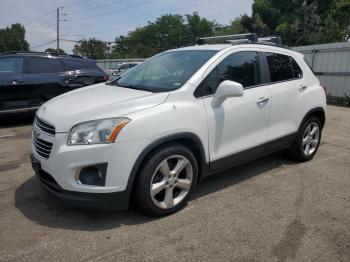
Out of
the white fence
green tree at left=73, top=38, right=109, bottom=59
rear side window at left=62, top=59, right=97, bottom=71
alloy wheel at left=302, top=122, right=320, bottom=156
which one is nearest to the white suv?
alloy wheel at left=302, top=122, right=320, bottom=156

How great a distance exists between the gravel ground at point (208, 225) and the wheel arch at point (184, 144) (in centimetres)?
40

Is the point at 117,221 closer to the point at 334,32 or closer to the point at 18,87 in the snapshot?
the point at 18,87

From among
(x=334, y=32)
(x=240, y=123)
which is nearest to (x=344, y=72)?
(x=240, y=123)

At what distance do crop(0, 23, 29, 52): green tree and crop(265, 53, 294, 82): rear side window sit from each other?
89.2 meters

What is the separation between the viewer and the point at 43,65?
7973 mm

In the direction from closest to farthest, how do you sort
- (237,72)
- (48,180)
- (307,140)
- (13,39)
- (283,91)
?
(48,180), (237,72), (283,91), (307,140), (13,39)

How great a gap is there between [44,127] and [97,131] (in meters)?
0.66

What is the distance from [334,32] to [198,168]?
97.5 feet

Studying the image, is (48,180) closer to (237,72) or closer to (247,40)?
(237,72)

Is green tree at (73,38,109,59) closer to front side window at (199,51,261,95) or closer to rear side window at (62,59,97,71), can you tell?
rear side window at (62,59,97,71)

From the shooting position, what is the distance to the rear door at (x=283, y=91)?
445cm

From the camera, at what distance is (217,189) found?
4.18m

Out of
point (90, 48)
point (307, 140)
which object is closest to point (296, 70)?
point (307, 140)

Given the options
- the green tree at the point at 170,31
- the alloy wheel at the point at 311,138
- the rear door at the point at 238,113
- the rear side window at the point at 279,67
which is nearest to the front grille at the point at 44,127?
the rear door at the point at 238,113
